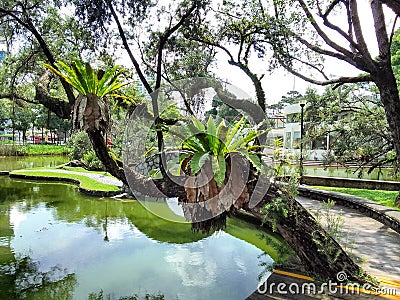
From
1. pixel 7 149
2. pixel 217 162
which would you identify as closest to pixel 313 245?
pixel 217 162

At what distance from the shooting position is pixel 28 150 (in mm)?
29016

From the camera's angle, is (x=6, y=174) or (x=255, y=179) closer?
(x=255, y=179)

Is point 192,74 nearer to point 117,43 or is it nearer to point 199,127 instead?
point 117,43

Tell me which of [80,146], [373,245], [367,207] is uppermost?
[80,146]

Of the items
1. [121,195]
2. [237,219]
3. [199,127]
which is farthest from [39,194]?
[199,127]

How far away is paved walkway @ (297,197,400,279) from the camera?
4.75 meters

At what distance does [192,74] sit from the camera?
11.5 metres

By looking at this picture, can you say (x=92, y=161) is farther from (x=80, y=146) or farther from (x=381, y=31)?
(x=381, y=31)

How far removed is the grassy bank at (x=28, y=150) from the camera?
26875 mm

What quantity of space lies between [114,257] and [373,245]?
A: 173 inches

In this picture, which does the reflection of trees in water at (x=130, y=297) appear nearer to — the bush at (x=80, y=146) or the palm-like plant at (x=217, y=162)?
the palm-like plant at (x=217, y=162)

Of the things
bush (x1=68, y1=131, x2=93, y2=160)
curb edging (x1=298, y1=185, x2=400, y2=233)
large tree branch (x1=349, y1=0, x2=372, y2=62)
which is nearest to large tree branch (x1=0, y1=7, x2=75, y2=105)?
large tree branch (x1=349, y1=0, x2=372, y2=62)

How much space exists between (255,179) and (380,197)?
24.7 ft

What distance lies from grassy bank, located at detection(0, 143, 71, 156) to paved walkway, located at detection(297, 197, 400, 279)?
22979 millimetres
